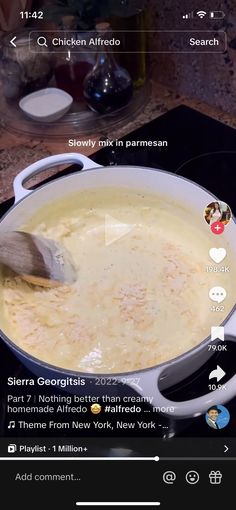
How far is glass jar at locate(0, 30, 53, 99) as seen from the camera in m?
0.69

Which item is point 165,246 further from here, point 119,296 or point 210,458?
point 210,458

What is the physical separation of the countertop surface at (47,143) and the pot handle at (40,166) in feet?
0.26

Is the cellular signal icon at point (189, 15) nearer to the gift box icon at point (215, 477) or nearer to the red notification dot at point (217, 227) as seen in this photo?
the red notification dot at point (217, 227)

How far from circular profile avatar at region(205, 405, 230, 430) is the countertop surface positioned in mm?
342

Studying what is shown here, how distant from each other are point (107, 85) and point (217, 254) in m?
0.29

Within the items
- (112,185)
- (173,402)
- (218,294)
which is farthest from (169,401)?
(112,185)

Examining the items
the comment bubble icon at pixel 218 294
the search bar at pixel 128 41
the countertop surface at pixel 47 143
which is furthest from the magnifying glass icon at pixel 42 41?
the comment bubble icon at pixel 218 294

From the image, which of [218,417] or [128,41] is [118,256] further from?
[128,41]

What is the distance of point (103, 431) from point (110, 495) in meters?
0.05

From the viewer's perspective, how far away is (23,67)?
0.71m

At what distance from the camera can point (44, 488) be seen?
1.40 ft

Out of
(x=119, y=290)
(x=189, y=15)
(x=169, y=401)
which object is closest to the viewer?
(x=169, y=401)

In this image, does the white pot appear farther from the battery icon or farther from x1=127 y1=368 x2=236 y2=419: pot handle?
the battery icon

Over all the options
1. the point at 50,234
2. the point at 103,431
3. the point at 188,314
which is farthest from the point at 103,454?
the point at 50,234
